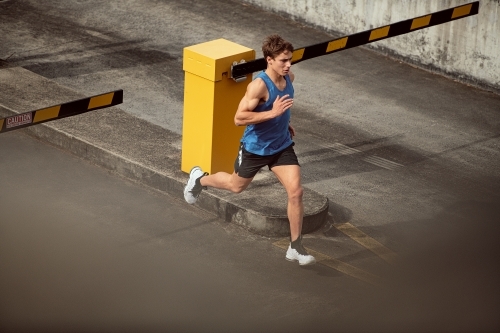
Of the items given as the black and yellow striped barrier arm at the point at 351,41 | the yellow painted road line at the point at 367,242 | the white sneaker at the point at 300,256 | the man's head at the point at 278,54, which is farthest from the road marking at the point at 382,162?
the man's head at the point at 278,54

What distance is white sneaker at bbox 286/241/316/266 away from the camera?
9.15 m

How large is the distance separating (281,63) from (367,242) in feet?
6.43

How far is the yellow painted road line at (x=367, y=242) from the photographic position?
31.5ft

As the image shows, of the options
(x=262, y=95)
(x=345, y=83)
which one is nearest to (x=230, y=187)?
(x=262, y=95)

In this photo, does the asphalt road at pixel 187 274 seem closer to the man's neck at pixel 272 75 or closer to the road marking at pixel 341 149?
the man's neck at pixel 272 75

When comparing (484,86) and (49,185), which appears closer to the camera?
(49,185)

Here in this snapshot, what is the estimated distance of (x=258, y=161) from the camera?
9398mm

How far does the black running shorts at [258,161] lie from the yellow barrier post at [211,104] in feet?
2.71

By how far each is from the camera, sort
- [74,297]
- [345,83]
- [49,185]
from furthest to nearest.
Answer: [345,83] → [49,185] → [74,297]

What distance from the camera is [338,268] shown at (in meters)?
9.30

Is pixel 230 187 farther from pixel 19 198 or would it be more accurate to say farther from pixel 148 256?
pixel 19 198

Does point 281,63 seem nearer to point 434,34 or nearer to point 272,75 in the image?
point 272,75

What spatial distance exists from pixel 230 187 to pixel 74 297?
1.93 m

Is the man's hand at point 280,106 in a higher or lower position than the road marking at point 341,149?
higher
